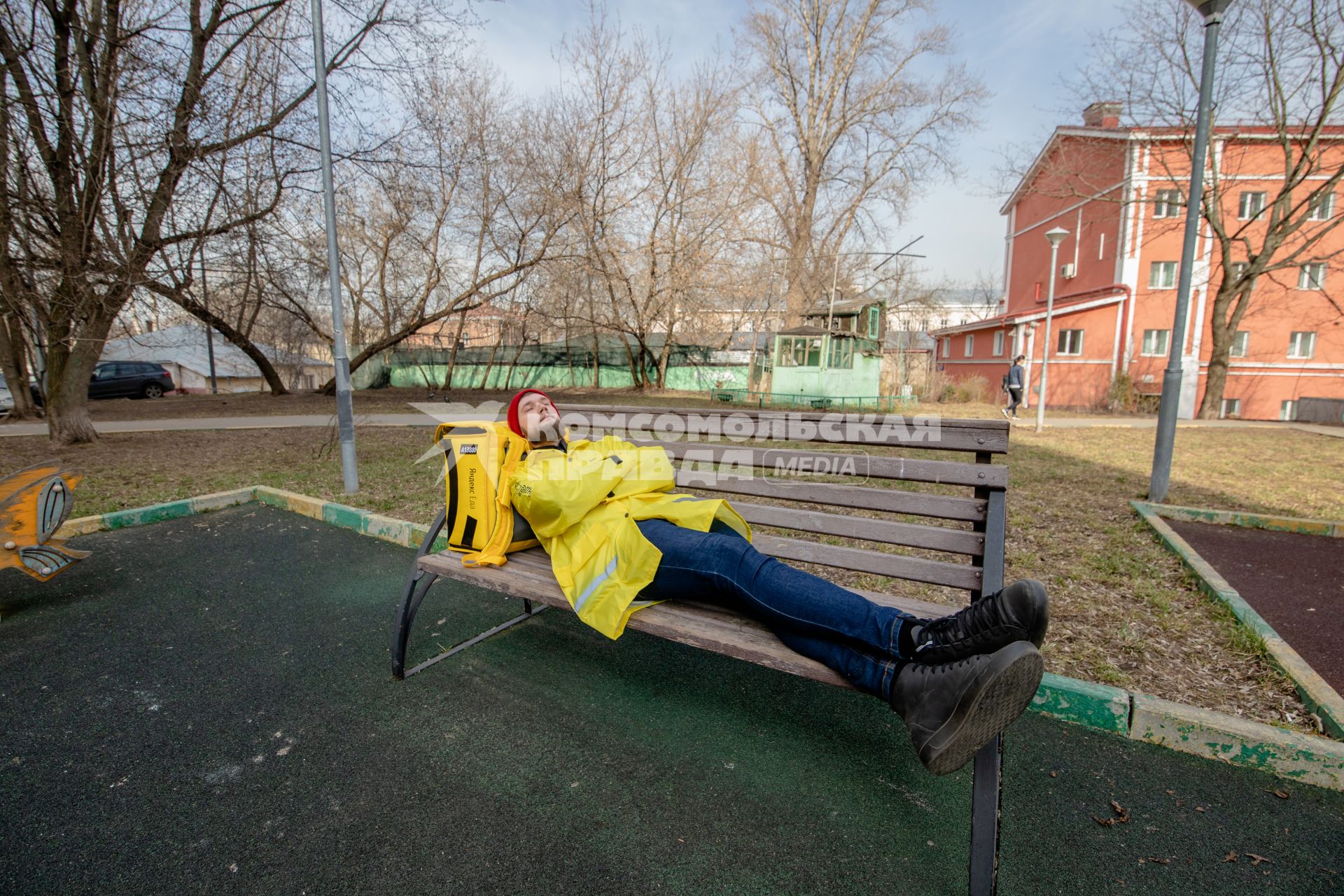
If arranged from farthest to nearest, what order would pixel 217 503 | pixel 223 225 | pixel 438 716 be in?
1. pixel 223 225
2. pixel 217 503
3. pixel 438 716

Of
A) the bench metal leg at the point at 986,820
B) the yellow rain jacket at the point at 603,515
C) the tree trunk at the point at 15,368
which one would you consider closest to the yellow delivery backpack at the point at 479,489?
the yellow rain jacket at the point at 603,515

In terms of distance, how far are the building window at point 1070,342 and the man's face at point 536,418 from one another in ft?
73.9

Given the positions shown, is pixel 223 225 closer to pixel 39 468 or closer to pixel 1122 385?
pixel 39 468

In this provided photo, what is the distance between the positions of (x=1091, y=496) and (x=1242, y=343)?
20701mm

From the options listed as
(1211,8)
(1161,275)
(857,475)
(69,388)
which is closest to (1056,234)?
(1211,8)

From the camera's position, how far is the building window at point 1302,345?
19.2m

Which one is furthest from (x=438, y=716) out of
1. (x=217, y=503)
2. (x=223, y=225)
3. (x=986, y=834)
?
(x=223, y=225)

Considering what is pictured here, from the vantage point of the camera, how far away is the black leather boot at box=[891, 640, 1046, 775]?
1.36 meters

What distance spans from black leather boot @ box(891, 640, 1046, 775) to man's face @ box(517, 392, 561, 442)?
182 cm

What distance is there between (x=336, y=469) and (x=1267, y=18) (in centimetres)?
1932

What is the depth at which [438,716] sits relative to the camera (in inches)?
88.8

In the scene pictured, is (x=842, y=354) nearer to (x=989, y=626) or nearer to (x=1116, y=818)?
(x=1116, y=818)

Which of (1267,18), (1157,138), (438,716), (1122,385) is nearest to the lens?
(438,716)

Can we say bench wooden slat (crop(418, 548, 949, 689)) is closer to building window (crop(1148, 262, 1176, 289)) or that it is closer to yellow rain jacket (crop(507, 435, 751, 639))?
yellow rain jacket (crop(507, 435, 751, 639))
